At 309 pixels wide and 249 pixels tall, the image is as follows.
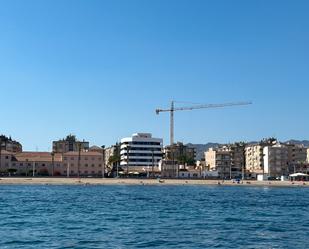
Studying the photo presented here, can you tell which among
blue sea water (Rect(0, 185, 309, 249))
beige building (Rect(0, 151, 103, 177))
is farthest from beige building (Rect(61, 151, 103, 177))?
blue sea water (Rect(0, 185, 309, 249))

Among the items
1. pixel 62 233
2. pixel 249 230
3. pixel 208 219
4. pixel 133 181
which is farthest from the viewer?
pixel 133 181

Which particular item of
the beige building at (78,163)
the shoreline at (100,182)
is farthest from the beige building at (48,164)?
the shoreline at (100,182)

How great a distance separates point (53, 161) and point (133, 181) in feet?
119

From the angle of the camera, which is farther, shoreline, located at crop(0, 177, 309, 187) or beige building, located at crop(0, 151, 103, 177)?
beige building, located at crop(0, 151, 103, 177)

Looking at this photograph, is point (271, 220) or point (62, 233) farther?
point (271, 220)

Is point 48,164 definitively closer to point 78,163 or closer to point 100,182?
point 78,163

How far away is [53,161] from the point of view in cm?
19162

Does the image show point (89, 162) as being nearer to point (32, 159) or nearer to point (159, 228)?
point (32, 159)

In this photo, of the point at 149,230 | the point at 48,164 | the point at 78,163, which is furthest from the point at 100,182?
the point at 149,230

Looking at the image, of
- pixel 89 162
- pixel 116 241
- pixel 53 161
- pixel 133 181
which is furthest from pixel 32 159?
pixel 116 241

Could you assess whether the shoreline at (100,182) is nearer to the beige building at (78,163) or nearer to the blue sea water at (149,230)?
the beige building at (78,163)

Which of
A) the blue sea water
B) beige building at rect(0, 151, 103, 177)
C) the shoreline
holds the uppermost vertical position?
beige building at rect(0, 151, 103, 177)

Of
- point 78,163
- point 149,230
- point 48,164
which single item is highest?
point 78,163

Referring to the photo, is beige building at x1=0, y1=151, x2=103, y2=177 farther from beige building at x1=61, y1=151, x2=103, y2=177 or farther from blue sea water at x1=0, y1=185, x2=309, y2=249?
blue sea water at x1=0, y1=185, x2=309, y2=249
